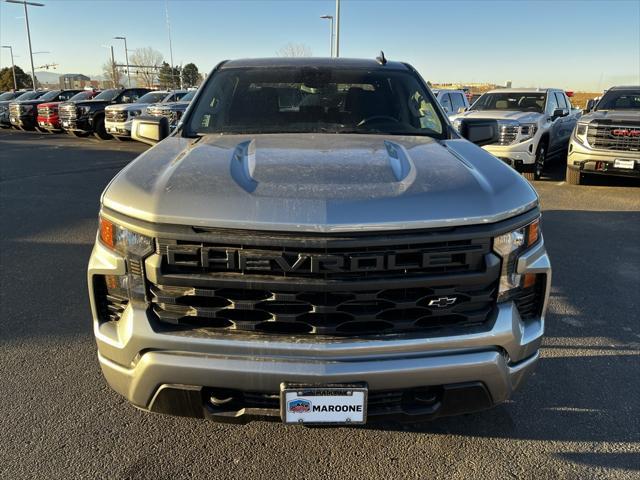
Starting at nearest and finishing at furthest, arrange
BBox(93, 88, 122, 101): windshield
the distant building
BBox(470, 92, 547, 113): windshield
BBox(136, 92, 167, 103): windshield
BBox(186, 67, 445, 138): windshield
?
BBox(186, 67, 445, 138): windshield → BBox(470, 92, 547, 113): windshield → BBox(136, 92, 167, 103): windshield → BBox(93, 88, 122, 101): windshield → the distant building

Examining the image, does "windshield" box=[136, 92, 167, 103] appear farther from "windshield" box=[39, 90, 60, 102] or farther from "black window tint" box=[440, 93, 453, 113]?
"black window tint" box=[440, 93, 453, 113]

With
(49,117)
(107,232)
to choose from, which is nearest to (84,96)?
(49,117)

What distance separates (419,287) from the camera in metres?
1.99

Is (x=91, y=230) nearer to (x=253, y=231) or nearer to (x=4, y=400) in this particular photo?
(x=4, y=400)

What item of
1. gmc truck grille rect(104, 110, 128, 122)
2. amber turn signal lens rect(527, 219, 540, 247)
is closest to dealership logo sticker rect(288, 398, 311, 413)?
amber turn signal lens rect(527, 219, 540, 247)

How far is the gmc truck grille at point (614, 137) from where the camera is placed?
344 inches

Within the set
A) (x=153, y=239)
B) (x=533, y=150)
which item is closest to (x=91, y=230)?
(x=153, y=239)

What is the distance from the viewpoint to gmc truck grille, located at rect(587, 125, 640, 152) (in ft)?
28.6

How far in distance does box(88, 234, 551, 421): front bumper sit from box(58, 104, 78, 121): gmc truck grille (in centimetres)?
1850

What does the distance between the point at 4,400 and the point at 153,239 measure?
174 cm

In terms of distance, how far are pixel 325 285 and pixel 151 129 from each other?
232cm

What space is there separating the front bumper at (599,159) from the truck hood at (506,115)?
949 mm

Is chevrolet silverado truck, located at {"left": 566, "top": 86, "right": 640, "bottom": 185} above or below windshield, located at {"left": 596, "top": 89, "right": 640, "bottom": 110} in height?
below

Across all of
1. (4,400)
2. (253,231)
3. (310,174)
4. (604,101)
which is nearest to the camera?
(253,231)
